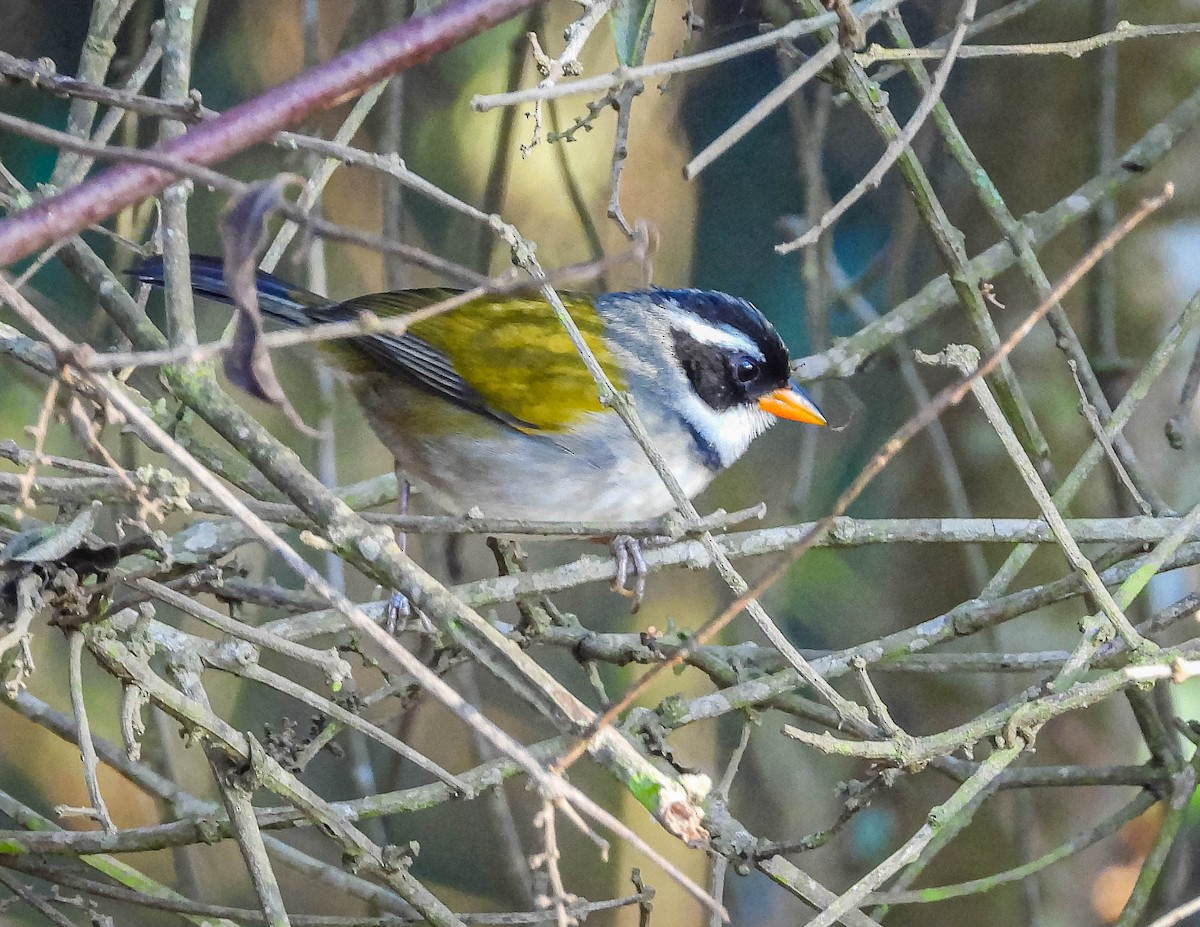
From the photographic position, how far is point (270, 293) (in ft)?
8.67

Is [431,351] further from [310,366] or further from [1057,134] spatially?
[1057,134]

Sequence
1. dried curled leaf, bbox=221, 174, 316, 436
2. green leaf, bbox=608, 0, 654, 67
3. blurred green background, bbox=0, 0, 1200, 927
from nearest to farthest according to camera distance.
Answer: dried curled leaf, bbox=221, 174, 316, 436 < green leaf, bbox=608, 0, 654, 67 < blurred green background, bbox=0, 0, 1200, 927

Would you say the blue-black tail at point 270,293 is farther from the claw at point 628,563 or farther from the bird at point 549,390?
the claw at point 628,563

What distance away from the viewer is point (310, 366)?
3133mm

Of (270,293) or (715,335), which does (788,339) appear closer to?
(715,335)

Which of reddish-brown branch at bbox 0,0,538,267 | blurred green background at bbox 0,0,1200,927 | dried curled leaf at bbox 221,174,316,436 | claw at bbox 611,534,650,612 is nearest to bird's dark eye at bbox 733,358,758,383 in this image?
blurred green background at bbox 0,0,1200,927

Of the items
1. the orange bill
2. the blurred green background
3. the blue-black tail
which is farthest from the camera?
the blurred green background

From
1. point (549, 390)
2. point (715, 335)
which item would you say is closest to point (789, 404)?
point (715, 335)

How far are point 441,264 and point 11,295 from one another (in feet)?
1.26

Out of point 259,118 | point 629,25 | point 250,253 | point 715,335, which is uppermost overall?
point 629,25

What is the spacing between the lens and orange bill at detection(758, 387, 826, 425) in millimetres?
2689

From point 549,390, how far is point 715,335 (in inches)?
16.9

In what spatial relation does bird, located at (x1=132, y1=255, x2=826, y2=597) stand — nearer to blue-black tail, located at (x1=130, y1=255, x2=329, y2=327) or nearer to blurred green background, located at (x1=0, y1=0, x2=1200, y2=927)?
blue-black tail, located at (x1=130, y1=255, x2=329, y2=327)

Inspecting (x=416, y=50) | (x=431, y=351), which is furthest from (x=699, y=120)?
(x=416, y=50)
